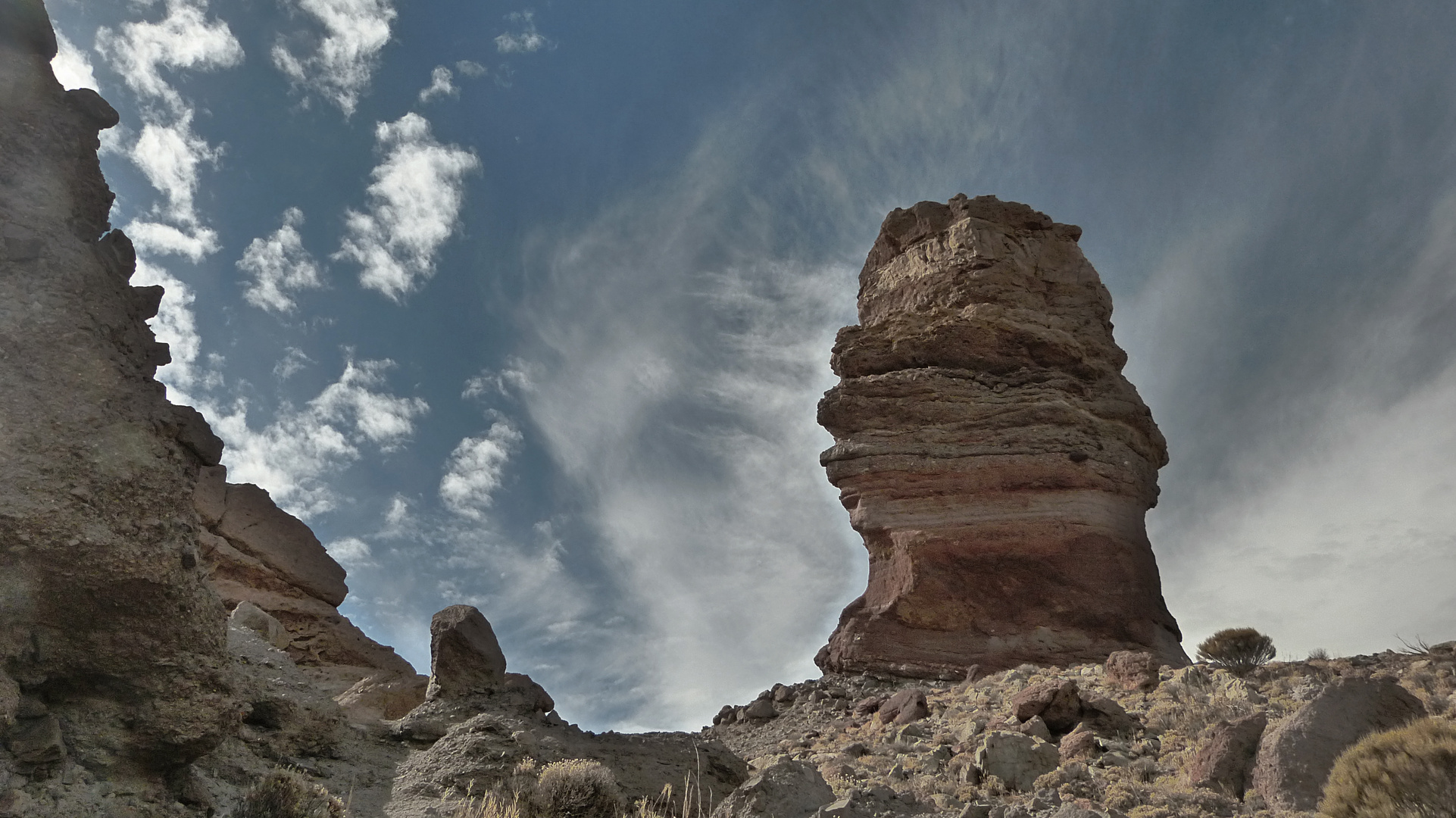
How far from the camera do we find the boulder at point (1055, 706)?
40.7 ft

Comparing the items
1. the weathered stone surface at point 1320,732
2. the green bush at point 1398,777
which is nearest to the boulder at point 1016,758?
the weathered stone surface at point 1320,732

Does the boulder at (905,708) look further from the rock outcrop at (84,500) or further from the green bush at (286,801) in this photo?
the rock outcrop at (84,500)

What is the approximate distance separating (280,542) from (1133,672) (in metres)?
19.8

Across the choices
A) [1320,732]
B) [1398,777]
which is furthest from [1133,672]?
[1398,777]

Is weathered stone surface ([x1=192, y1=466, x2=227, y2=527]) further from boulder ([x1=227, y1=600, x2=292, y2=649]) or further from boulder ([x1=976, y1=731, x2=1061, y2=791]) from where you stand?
boulder ([x1=976, y1=731, x2=1061, y2=791])

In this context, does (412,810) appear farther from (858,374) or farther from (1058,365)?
(1058,365)

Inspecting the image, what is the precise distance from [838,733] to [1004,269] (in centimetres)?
1536

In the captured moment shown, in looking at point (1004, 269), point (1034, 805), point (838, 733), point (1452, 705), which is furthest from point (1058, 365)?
point (1034, 805)

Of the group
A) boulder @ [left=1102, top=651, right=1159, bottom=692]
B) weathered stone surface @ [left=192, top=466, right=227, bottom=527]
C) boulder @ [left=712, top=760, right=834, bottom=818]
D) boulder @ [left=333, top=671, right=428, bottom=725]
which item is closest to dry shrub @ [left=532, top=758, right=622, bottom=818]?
boulder @ [left=712, top=760, right=834, bottom=818]

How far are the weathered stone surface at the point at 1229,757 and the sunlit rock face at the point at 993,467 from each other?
1141cm

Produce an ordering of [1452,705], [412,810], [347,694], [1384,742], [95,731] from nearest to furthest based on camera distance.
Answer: [1384,742], [95,731], [412,810], [1452,705], [347,694]

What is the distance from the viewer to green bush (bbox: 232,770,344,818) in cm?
743

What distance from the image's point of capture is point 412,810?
8648 mm

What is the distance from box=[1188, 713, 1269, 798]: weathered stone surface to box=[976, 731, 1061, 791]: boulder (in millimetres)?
1697
